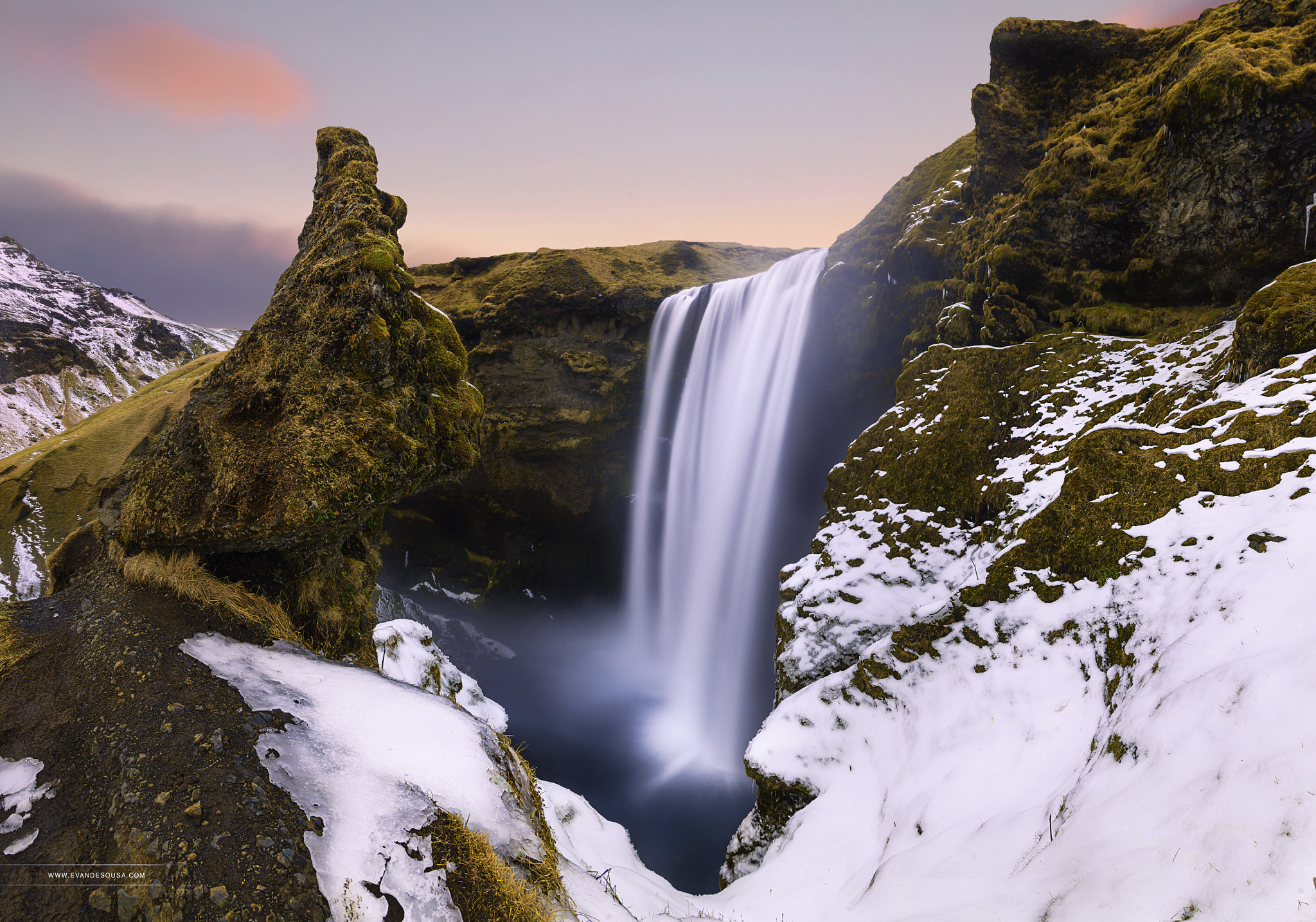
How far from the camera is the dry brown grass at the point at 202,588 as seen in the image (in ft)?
20.4

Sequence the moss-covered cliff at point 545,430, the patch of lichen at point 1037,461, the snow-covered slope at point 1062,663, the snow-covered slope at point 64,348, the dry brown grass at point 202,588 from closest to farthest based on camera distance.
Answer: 1. the snow-covered slope at point 1062,663
2. the patch of lichen at point 1037,461
3. the dry brown grass at point 202,588
4. the moss-covered cliff at point 545,430
5. the snow-covered slope at point 64,348

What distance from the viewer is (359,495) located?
23.3ft

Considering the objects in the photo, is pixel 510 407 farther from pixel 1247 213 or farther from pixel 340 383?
pixel 1247 213

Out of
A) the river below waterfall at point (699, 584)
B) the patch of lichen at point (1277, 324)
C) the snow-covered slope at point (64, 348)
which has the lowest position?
the river below waterfall at point (699, 584)

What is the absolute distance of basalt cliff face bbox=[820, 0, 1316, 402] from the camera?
26.3ft

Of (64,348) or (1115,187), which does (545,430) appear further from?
(64,348)

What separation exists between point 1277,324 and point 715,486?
17.2m

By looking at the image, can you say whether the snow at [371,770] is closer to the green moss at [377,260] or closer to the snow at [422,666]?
the snow at [422,666]

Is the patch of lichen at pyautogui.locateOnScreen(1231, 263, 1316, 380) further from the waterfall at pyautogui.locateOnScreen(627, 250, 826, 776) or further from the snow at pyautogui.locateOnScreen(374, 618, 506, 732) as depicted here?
the snow at pyautogui.locateOnScreen(374, 618, 506, 732)

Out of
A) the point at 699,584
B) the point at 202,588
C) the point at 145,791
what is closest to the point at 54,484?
the point at 699,584

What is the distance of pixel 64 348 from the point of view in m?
107

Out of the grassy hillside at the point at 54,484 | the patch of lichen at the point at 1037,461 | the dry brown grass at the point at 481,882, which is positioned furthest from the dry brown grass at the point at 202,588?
the grassy hillside at the point at 54,484

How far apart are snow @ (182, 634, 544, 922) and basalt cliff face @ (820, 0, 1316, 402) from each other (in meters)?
12.9

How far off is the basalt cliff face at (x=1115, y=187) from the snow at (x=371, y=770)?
12.9 m
